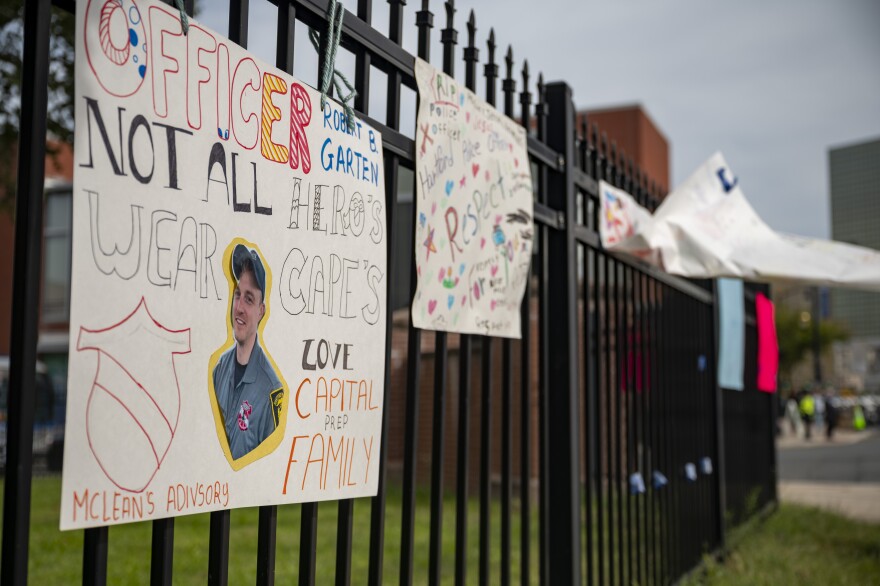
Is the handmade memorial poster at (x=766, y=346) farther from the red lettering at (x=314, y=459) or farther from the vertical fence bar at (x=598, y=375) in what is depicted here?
the red lettering at (x=314, y=459)

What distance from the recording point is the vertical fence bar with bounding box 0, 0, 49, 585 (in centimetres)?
135

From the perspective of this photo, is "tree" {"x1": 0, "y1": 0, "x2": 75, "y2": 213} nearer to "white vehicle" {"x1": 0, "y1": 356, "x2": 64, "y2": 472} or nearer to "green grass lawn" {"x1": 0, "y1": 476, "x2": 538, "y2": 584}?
"green grass lawn" {"x1": 0, "y1": 476, "x2": 538, "y2": 584}

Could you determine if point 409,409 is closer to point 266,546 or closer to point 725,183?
point 266,546

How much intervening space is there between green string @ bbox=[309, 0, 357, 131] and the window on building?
2670 centimetres

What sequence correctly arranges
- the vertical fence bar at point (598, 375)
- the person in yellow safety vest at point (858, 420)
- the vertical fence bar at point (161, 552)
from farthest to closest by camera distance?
the person in yellow safety vest at point (858, 420), the vertical fence bar at point (598, 375), the vertical fence bar at point (161, 552)

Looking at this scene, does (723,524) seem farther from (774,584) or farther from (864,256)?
(864,256)

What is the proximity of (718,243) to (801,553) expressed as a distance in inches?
140

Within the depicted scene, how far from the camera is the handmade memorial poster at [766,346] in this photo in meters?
7.46

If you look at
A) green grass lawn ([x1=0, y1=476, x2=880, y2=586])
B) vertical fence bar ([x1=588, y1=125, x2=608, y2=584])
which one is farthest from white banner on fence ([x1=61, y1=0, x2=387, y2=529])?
green grass lawn ([x1=0, y1=476, x2=880, y2=586])

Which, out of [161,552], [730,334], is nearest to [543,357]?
[161,552]

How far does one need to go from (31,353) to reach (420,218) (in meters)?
1.23

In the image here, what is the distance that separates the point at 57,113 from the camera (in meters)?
9.82

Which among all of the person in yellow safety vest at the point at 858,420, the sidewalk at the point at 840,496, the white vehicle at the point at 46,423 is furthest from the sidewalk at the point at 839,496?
the person in yellow safety vest at the point at 858,420

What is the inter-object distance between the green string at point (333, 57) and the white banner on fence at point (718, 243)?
6.95ft
